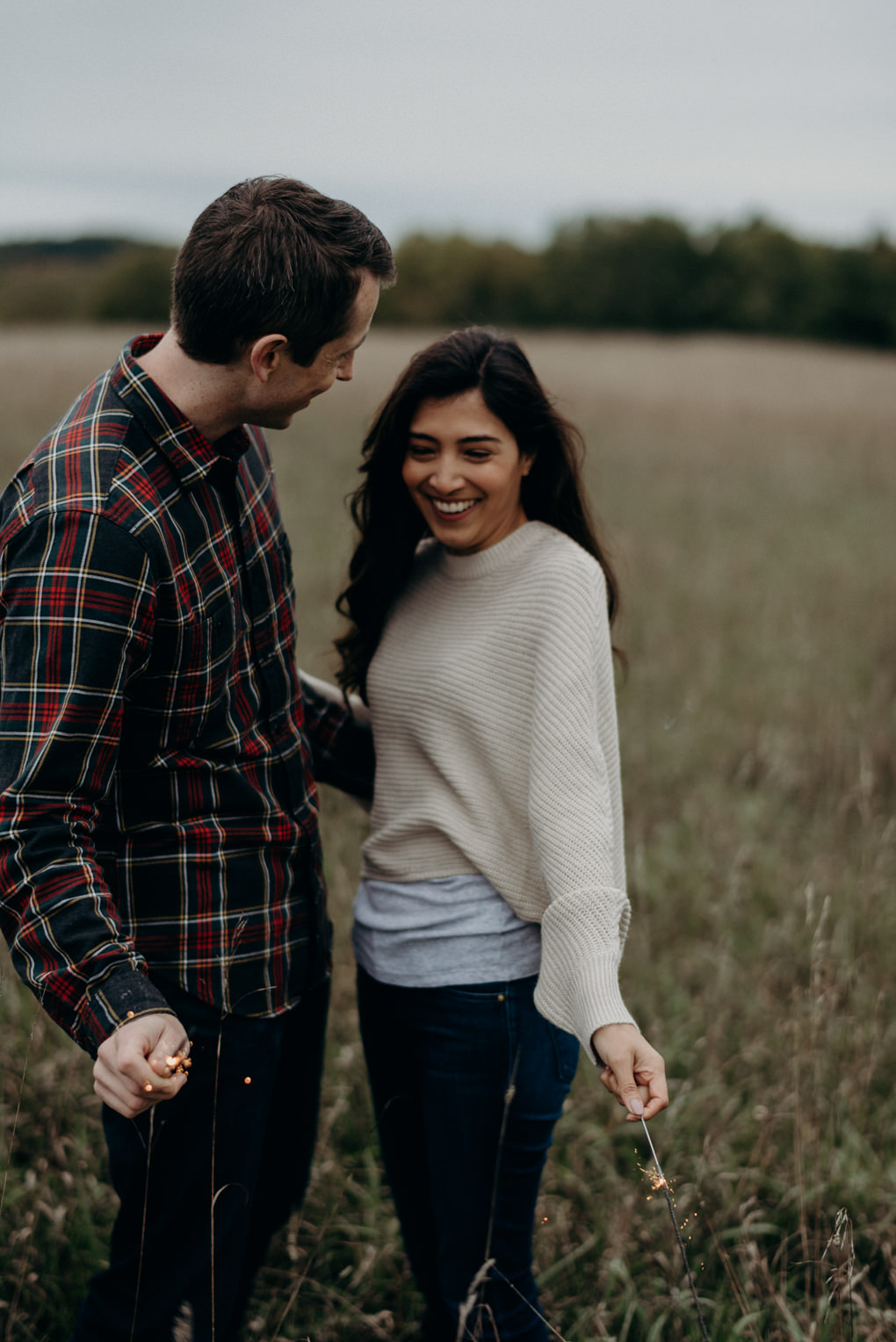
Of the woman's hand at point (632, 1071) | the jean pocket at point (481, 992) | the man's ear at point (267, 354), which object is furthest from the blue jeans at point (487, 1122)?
the man's ear at point (267, 354)

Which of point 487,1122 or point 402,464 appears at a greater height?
point 402,464

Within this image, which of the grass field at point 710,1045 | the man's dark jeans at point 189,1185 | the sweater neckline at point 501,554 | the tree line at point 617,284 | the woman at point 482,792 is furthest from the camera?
the tree line at point 617,284

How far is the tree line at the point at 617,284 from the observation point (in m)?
41.3

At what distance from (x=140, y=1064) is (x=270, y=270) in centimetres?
99

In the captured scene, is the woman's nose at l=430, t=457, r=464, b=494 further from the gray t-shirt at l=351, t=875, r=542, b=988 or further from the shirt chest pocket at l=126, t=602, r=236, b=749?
the gray t-shirt at l=351, t=875, r=542, b=988

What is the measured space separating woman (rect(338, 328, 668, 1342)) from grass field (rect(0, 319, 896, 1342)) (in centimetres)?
34

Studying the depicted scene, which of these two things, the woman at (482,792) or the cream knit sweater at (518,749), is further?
the woman at (482,792)

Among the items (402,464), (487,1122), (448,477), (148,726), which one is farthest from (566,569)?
(487,1122)

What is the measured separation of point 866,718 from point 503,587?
3.57 m

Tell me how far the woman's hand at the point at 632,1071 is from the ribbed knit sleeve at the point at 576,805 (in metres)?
0.03

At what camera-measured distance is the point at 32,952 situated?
1294 mm

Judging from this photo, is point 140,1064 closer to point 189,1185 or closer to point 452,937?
point 189,1185

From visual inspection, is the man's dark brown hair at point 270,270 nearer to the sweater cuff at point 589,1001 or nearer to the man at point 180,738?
the man at point 180,738

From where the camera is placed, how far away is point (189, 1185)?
158 centimetres
